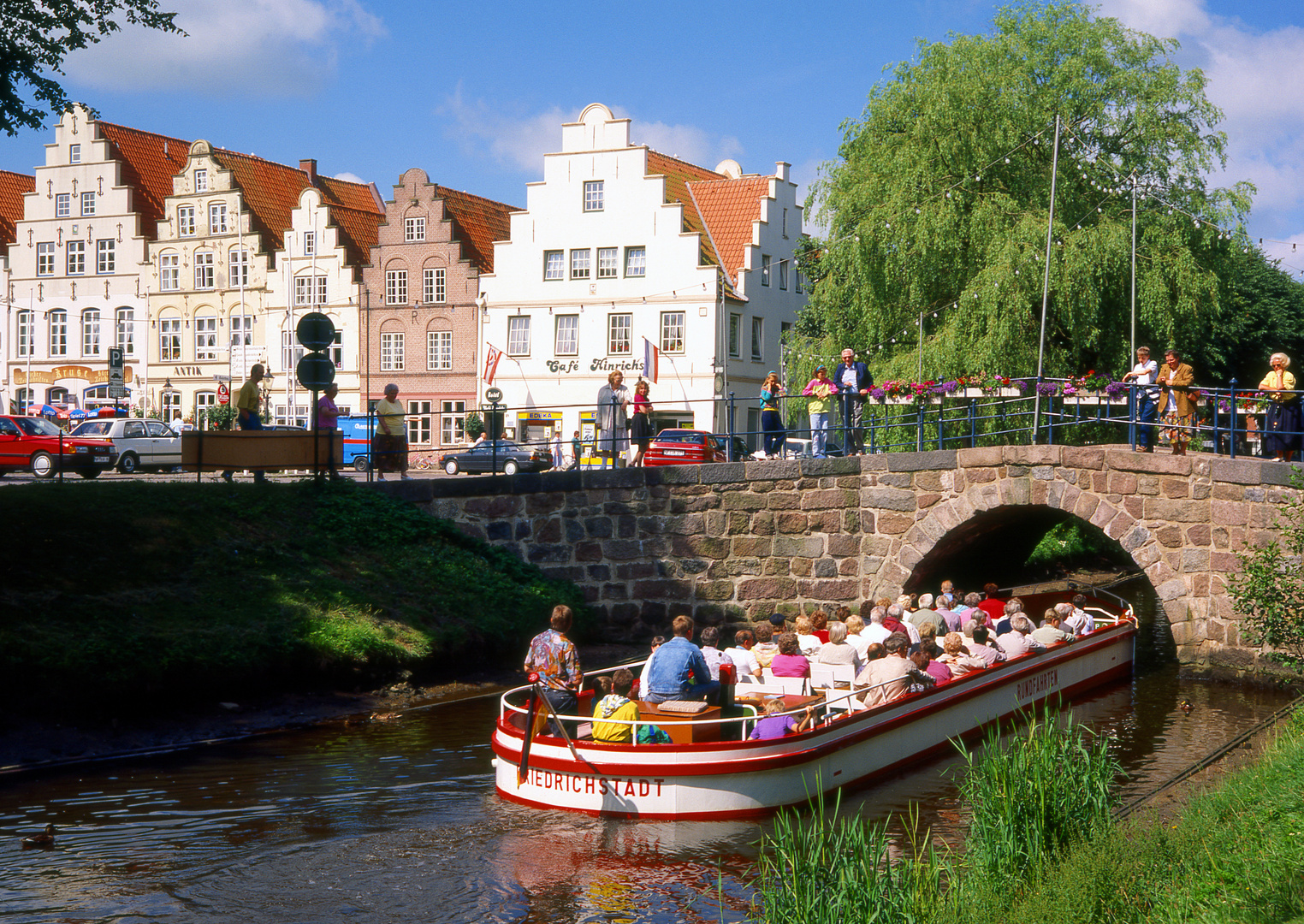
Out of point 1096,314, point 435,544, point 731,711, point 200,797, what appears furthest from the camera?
point 1096,314

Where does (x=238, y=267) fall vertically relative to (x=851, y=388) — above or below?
above

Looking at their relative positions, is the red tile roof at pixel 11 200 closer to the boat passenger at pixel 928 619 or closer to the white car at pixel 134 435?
the white car at pixel 134 435

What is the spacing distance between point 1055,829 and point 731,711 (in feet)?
15.3

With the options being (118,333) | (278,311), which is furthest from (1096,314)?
(118,333)

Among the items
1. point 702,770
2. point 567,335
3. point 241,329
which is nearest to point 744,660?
point 702,770

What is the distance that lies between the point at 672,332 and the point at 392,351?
12.2 metres

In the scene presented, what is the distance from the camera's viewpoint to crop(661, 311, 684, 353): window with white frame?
42.6 metres

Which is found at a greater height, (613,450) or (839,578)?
(613,450)

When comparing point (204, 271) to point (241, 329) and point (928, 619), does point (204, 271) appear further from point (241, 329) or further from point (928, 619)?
point (928, 619)

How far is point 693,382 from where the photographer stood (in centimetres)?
4241

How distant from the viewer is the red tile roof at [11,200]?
56.3 m

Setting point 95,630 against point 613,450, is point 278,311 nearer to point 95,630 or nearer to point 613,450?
point 613,450

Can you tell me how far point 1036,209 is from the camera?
80.9 ft

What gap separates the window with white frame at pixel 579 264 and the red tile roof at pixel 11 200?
89.0 feet
